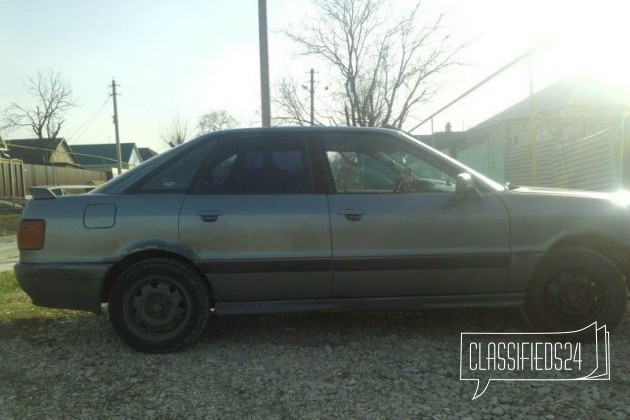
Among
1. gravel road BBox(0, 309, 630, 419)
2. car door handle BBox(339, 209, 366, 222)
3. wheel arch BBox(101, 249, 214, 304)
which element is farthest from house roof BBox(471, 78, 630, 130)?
wheel arch BBox(101, 249, 214, 304)

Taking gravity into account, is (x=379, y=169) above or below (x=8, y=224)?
above

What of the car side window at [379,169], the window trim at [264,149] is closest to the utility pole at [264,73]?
the window trim at [264,149]

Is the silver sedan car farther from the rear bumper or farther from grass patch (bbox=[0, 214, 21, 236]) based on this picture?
grass patch (bbox=[0, 214, 21, 236])

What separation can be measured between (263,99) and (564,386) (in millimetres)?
7794

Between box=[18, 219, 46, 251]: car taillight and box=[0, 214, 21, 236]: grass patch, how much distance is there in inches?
683

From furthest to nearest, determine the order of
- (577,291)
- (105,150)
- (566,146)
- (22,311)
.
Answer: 1. (105,150)
2. (566,146)
3. (22,311)
4. (577,291)

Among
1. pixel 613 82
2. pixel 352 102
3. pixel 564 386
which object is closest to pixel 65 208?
pixel 564 386

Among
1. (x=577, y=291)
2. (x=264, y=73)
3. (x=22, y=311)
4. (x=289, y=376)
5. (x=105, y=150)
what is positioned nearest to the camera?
(x=289, y=376)

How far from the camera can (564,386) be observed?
10.6 feet

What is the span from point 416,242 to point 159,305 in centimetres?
199

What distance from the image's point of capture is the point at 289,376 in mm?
3438

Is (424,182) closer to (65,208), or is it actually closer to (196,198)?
(196,198)

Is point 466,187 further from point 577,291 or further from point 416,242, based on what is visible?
point 577,291

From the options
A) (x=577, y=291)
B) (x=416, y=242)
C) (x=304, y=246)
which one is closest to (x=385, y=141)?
(x=416, y=242)
